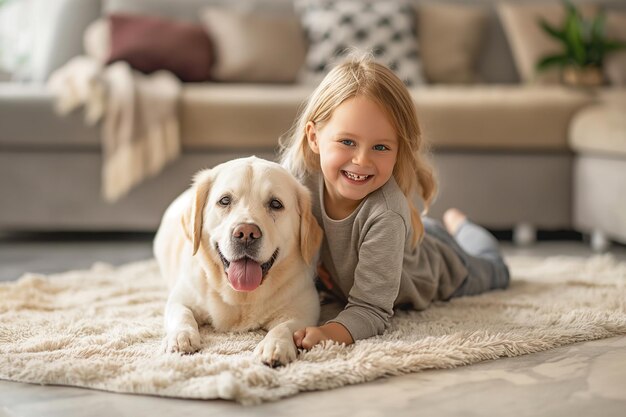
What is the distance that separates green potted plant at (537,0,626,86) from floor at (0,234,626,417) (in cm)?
258

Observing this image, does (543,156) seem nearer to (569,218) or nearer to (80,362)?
(569,218)

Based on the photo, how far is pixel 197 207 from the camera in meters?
1.83

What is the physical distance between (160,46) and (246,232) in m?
2.53

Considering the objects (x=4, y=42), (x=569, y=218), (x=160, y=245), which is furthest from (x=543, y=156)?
(x=4, y=42)

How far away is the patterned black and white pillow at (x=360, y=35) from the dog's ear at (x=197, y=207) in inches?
93.0

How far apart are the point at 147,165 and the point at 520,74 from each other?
7.57ft

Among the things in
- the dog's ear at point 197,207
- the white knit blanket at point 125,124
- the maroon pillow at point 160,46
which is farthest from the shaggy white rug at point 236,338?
the maroon pillow at point 160,46

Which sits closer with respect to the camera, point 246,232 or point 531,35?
point 246,232

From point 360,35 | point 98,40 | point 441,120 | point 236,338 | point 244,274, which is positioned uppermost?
point 360,35

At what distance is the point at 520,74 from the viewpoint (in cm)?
448

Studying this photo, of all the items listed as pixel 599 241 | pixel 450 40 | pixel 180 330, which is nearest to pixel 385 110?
pixel 180 330

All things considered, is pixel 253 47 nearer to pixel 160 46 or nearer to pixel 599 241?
pixel 160 46

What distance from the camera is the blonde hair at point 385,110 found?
1854 mm

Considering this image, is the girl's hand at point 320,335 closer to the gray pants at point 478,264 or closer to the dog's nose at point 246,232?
the dog's nose at point 246,232
